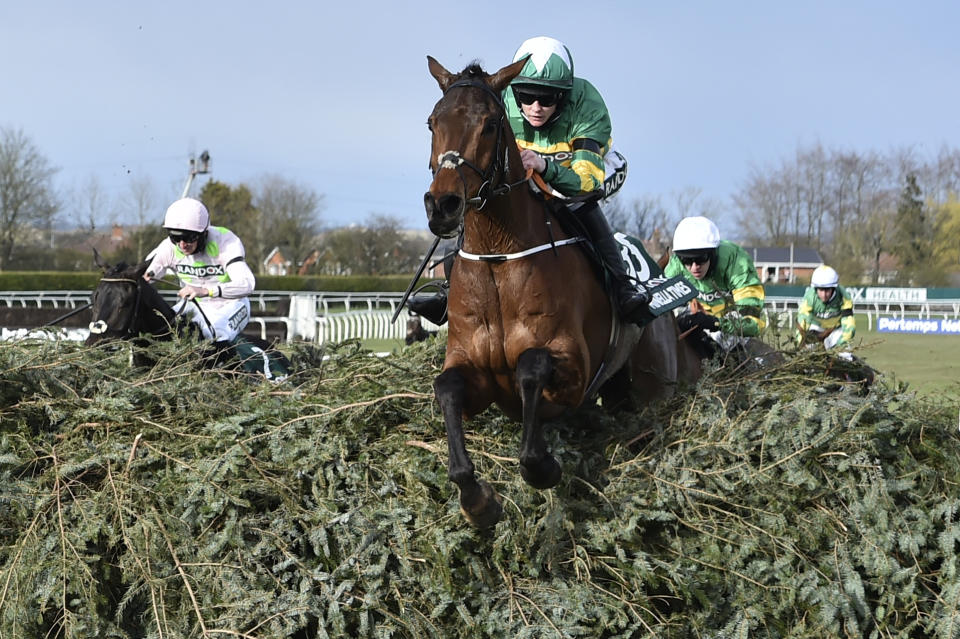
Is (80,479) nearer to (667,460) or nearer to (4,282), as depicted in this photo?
(667,460)

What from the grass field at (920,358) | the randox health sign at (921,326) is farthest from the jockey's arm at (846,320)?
the randox health sign at (921,326)

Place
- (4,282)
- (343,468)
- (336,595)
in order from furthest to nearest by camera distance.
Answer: (4,282) → (343,468) → (336,595)

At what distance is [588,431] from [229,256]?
3.87m

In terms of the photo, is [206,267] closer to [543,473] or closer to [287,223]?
[543,473]

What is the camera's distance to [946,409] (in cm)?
488

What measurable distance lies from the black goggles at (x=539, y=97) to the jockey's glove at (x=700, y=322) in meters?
2.17

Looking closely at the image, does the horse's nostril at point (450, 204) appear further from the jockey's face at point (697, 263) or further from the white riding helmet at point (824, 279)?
the white riding helmet at point (824, 279)

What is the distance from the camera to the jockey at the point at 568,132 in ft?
15.8

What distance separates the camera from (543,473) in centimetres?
405

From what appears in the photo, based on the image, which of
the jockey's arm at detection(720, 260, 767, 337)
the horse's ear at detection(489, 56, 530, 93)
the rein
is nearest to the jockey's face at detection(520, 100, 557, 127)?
the horse's ear at detection(489, 56, 530, 93)

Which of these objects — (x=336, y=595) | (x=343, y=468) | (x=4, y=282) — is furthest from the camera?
(x=4, y=282)

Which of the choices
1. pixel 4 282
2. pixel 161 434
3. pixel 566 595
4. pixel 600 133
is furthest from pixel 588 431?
pixel 4 282

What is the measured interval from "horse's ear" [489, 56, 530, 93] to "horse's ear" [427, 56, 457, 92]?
0.19m

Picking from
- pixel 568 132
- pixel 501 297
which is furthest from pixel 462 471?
pixel 568 132
